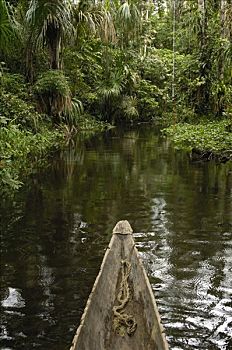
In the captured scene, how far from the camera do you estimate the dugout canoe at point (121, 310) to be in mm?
3057

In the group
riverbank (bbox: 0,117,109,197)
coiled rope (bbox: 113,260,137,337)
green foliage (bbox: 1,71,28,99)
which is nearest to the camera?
coiled rope (bbox: 113,260,137,337)

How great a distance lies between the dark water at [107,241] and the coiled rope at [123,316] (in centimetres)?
57

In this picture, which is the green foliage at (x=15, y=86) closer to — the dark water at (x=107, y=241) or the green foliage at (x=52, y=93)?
the green foliage at (x=52, y=93)

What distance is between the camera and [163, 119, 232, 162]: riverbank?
11.6 meters

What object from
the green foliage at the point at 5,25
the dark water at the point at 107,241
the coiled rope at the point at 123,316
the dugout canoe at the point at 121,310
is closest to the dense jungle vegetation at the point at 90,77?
the green foliage at the point at 5,25

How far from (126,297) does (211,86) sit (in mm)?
15585

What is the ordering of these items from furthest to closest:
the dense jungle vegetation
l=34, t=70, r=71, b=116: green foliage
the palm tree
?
l=34, t=70, r=71, b=116: green foliage, the palm tree, the dense jungle vegetation

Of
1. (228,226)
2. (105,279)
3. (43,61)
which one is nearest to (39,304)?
(105,279)

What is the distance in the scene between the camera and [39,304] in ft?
14.2

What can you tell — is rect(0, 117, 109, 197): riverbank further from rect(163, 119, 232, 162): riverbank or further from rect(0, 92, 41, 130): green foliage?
rect(163, 119, 232, 162): riverbank

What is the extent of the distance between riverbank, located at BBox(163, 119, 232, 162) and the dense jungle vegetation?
0.03 meters

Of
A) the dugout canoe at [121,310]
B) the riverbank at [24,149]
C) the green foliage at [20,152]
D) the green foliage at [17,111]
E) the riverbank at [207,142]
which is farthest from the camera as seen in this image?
the green foliage at [17,111]

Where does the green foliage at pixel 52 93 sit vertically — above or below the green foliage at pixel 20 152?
above

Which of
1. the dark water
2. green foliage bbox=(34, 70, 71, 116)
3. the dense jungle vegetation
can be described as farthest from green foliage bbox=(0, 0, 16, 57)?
green foliage bbox=(34, 70, 71, 116)
